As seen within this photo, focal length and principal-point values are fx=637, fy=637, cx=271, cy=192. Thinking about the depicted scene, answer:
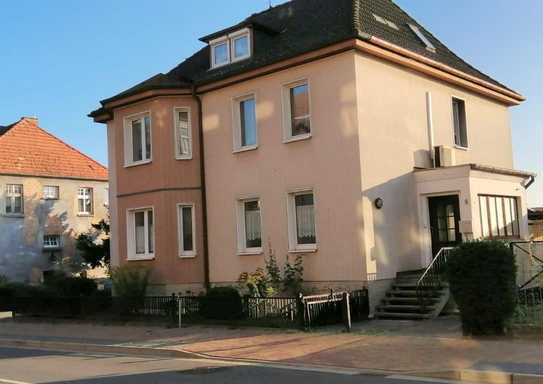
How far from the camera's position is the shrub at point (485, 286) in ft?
40.2

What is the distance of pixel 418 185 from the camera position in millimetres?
18641

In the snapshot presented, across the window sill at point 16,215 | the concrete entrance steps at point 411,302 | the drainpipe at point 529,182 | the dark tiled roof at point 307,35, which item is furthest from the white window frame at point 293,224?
the window sill at point 16,215

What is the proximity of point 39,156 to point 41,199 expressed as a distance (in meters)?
2.94

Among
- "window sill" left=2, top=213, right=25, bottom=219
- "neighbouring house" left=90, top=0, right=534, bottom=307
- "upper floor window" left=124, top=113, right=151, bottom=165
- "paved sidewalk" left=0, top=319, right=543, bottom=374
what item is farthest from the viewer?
"window sill" left=2, top=213, right=25, bottom=219

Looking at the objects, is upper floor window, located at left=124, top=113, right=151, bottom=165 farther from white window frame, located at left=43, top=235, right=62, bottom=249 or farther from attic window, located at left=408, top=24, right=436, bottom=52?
white window frame, located at left=43, top=235, right=62, bottom=249

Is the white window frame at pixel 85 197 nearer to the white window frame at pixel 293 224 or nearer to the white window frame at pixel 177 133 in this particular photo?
the white window frame at pixel 177 133

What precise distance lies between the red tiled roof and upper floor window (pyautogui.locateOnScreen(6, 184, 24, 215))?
33.2 inches

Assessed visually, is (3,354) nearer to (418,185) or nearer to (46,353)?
(46,353)

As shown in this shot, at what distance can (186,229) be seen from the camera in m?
20.8

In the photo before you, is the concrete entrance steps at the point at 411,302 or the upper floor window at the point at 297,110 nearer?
the concrete entrance steps at the point at 411,302

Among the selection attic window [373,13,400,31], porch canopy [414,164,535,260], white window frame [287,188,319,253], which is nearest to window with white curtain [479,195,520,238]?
porch canopy [414,164,535,260]

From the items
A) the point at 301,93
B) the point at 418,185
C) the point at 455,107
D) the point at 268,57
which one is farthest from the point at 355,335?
the point at 455,107

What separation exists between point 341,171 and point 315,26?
4.94m

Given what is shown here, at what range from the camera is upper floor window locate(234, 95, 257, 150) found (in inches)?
778
